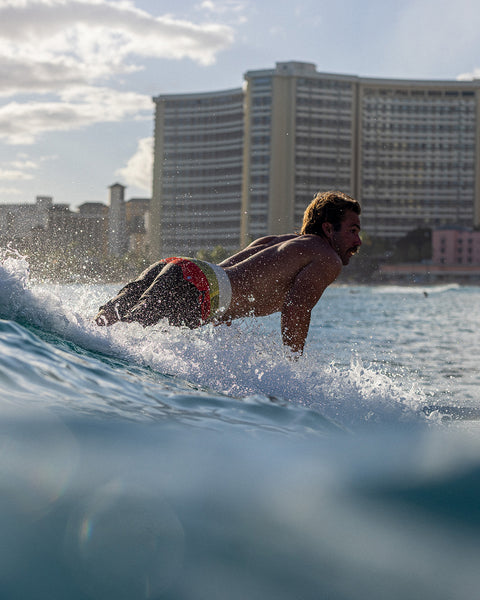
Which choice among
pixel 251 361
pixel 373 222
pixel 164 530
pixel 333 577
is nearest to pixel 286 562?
pixel 333 577

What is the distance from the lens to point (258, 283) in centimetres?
280

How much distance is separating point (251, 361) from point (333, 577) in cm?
149

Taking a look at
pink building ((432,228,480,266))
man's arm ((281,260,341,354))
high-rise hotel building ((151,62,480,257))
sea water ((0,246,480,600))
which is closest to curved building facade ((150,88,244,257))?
high-rise hotel building ((151,62,480,257))

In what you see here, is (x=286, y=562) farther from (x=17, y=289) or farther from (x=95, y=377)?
(x=17, y=289)

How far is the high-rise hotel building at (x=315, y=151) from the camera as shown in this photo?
262ft

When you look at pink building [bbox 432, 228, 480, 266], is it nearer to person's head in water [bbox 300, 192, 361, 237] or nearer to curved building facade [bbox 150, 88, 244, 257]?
curved building facade [bbox 150, 88, 244, 257]

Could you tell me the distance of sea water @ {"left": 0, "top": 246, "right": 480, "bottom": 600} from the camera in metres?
1.10

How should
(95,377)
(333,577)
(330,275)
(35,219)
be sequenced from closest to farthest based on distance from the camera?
(333,577), (95,377), (330,275), (35,219)

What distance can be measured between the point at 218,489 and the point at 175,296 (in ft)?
4.69

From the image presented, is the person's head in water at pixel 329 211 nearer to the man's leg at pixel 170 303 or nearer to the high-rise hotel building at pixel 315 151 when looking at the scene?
the man's leg at pixel 170 303

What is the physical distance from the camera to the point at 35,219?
792cm

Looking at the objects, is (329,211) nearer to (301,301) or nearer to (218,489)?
(301,301)

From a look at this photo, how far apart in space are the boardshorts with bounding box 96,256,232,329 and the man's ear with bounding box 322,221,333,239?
1.89 ft

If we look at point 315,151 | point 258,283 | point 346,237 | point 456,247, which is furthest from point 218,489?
point 315,151
